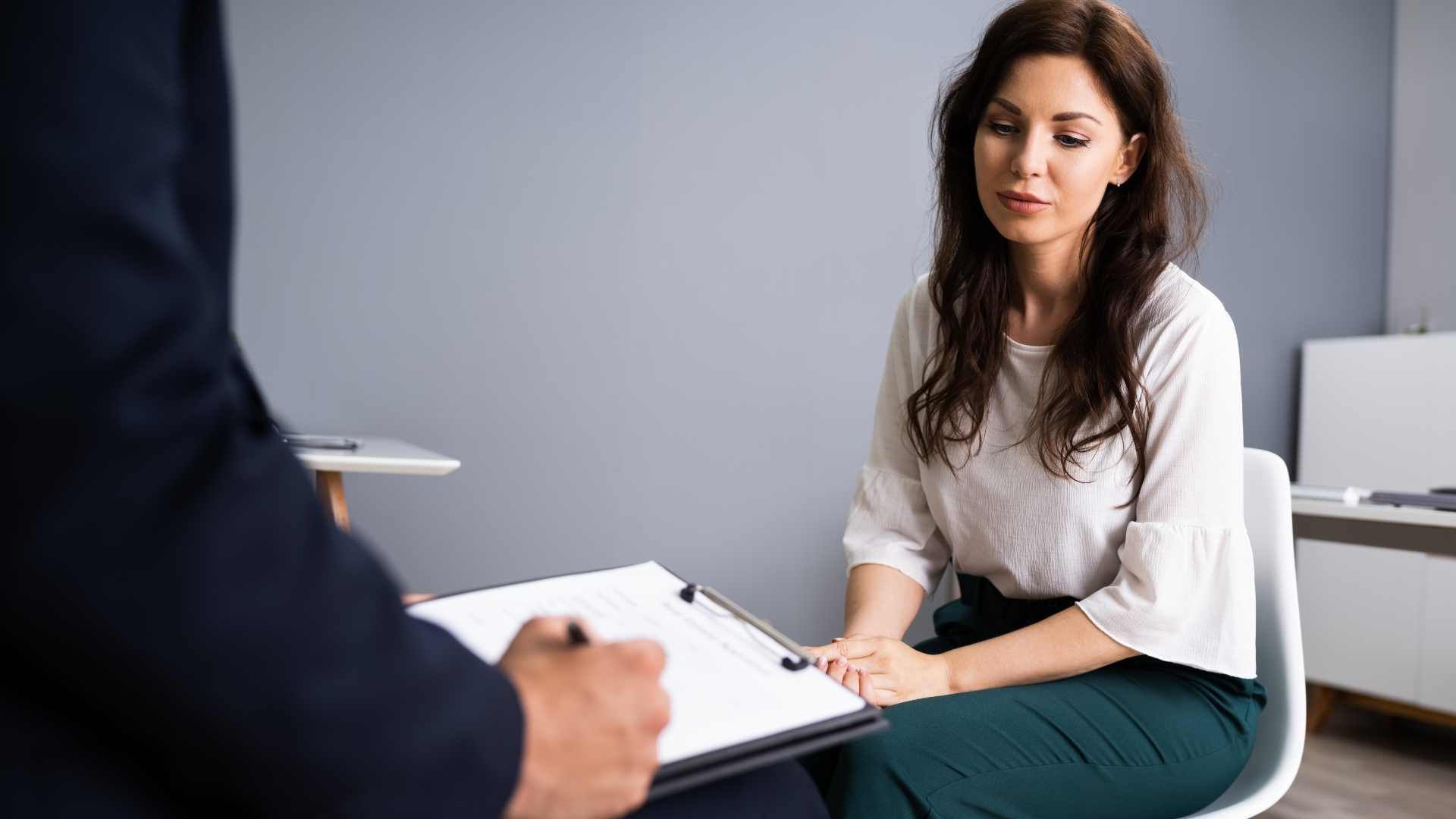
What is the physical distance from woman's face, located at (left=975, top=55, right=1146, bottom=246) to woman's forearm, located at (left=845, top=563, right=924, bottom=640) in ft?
1.47

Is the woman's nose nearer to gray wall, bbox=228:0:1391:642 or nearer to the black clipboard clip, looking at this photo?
the black clipboard clip

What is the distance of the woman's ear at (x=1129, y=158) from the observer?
124 cm

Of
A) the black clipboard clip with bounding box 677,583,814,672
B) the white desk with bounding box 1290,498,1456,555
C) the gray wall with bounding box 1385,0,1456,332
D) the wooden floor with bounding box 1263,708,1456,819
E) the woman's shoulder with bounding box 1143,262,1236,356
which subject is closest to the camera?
the black clipboard clip with bounding box 677,583,814,672

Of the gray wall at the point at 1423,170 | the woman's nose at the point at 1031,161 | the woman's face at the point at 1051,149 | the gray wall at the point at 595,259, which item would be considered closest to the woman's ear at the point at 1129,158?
the woman's face at the point at 1051,149

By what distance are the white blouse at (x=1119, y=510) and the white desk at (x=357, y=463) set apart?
0.66 meters

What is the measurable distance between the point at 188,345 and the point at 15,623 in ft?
0.35

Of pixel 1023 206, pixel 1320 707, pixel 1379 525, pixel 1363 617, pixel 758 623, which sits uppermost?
pixel 1023 206

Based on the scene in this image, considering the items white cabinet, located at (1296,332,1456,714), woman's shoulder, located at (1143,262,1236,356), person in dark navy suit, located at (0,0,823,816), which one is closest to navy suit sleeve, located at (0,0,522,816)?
person in dark navy suit, located at (0,0,823,816)

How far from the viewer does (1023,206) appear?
1211 millimetres

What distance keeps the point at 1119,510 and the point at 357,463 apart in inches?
41.6

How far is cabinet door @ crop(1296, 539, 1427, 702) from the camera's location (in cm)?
292

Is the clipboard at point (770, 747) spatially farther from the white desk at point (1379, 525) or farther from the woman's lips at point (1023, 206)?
the white desk at point (1379, 525)

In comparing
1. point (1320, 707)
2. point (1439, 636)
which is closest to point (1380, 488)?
point (1439, 636)

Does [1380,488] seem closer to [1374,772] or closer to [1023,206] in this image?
[1374,772]
